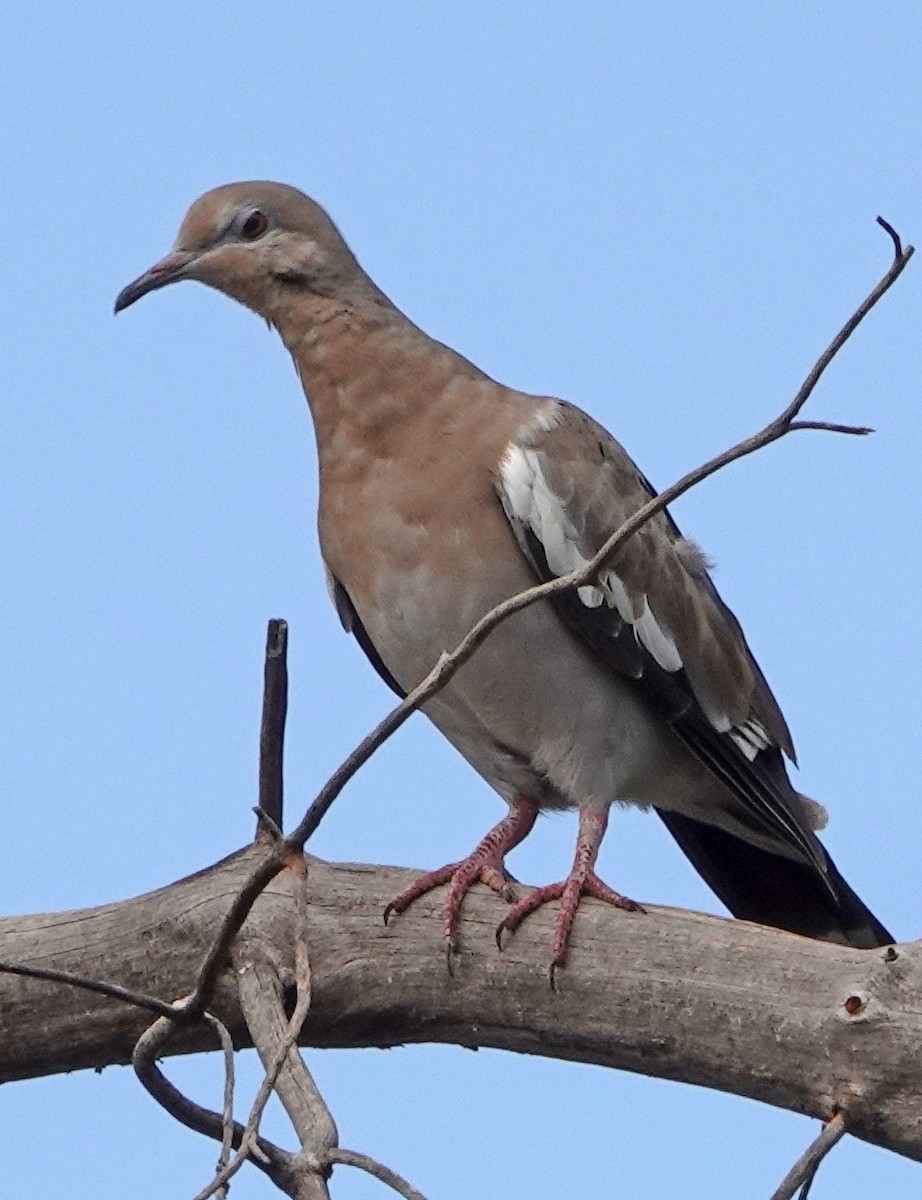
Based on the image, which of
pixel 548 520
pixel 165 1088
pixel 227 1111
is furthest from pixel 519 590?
pixel 227 1111

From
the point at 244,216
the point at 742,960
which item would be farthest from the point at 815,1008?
the point at 244,216

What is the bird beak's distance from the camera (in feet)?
14.9

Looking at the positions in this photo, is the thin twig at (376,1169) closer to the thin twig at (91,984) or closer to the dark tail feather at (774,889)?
the thin twig at (91,984)

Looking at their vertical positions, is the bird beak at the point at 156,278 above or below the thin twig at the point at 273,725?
above

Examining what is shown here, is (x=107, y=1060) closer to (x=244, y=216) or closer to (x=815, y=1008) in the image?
(x=815, y=1008)

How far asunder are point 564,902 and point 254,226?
1846 mm

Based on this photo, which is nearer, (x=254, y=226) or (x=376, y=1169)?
(x=376, y=1169)

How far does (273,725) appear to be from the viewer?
3193 mm

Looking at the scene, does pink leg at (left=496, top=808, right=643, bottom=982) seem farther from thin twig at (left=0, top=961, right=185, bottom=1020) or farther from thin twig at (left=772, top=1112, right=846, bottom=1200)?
thin twig at (left=0, top=961, right=185, bottom=1020)

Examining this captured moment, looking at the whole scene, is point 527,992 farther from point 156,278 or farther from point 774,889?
point 156,278

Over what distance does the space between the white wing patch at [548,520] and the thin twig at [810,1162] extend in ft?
4.52

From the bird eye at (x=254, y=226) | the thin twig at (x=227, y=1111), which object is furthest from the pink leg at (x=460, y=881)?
the bird eye at (x=254, y=226)

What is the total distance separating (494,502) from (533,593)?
158 cm

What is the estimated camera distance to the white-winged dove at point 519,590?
4.14 metres
